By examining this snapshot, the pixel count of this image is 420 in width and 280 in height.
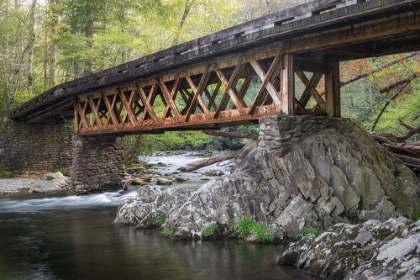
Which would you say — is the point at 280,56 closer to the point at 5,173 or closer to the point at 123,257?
the point at 123,257

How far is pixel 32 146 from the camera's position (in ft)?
86.9

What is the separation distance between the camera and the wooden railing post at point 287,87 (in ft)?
34.6

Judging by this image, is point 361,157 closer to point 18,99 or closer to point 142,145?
point 142,145

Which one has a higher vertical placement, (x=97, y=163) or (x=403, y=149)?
(x=403, y=149)

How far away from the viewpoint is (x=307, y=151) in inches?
402

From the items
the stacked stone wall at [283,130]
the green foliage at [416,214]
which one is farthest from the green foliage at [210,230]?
the green foliage at [416,214]

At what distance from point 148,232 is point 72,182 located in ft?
36.8

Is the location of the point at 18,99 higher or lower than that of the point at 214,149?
higher

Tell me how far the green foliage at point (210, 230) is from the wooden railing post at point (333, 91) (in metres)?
4.88

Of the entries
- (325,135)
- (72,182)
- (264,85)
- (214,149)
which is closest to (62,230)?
(264,85)

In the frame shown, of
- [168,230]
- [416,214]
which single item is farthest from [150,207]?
[416,214]

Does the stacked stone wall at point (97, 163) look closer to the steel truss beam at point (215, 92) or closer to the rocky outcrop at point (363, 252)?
the steel truss beam at point (215, 92)

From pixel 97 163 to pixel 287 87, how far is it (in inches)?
520

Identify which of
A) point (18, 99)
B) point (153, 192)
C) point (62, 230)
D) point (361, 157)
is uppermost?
point (18, 99)
